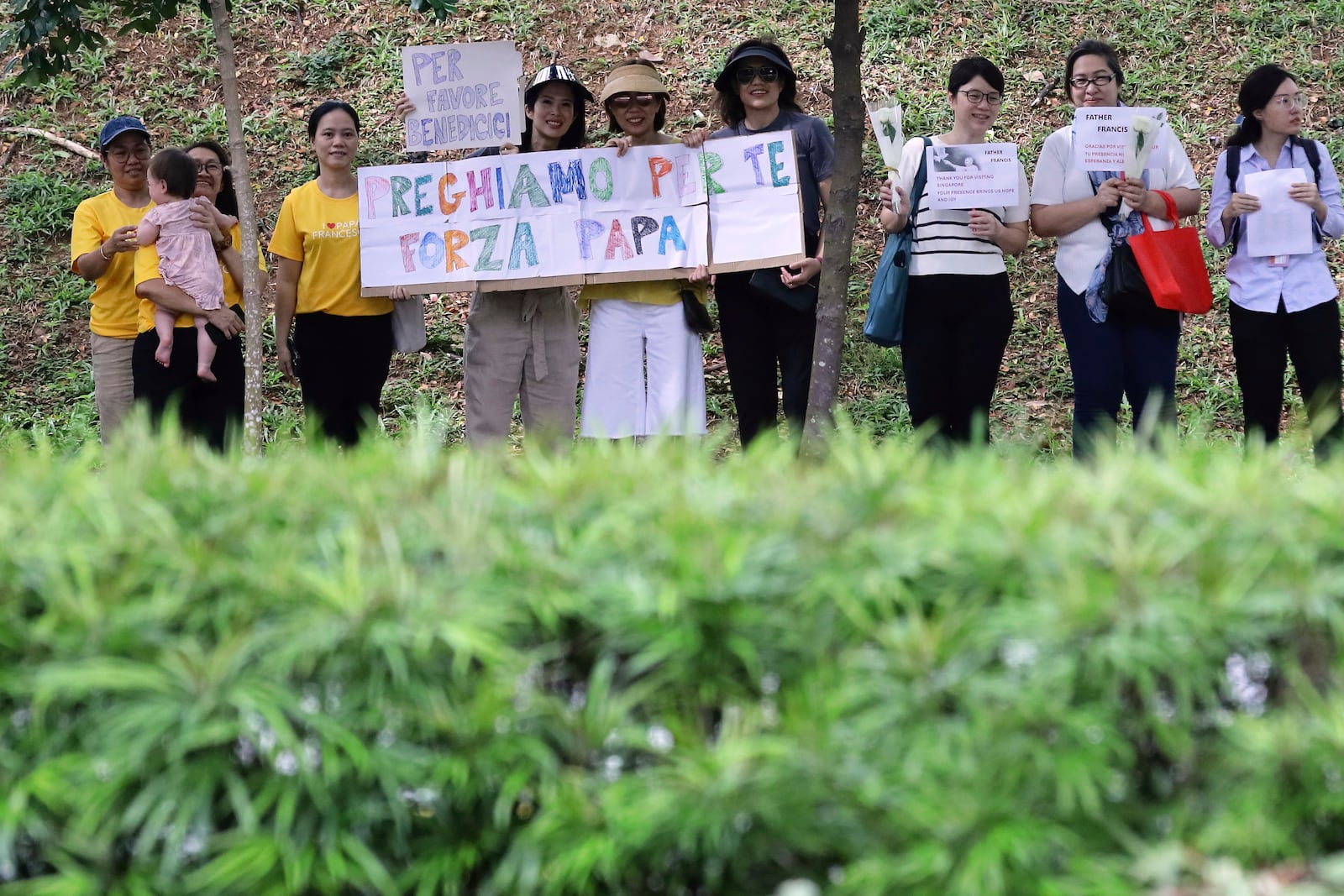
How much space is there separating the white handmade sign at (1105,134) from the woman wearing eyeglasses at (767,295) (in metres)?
1.01

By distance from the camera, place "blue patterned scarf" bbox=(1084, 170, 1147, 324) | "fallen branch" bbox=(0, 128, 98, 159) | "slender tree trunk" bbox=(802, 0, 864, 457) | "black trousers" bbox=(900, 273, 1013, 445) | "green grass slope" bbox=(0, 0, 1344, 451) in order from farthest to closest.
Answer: "fallen branch" bbox=(0, 128, 98, 159), "green grass slope" bbox=(0, 0, 1344, 451), "black trousers" bbox=(900, 273, 1013, 445), "blue patterned scarf" bbox=(1084, 170, 1147, 324), "slender tree trunk" bbox=(802, 0, 864, 457)

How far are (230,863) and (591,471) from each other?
0.87m

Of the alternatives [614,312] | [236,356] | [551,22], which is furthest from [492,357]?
[551,22]

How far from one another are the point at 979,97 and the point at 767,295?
112cm

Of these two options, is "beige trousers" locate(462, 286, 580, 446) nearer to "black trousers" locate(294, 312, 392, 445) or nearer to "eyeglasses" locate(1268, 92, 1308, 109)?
"black trousers" locate(294, 312, 392, 445)

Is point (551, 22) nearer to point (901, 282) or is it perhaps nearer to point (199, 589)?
point (901, 282)

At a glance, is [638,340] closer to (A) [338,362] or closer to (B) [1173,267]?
(A) [338,362]

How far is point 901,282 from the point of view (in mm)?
5707

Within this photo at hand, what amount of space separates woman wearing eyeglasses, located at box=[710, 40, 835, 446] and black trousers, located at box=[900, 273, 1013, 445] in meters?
0.43

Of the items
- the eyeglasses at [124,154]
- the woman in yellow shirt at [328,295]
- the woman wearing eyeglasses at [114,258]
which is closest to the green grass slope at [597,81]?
the woman wearing eyeglasses at [114,258]

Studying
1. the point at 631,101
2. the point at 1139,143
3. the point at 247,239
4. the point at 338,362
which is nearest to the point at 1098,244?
the point at 1139,143

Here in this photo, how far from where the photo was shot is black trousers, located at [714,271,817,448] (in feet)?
19.8

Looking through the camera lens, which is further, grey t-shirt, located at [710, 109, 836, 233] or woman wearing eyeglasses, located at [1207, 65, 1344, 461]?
grey t-shirt, located at [710, 109, 836, 233]

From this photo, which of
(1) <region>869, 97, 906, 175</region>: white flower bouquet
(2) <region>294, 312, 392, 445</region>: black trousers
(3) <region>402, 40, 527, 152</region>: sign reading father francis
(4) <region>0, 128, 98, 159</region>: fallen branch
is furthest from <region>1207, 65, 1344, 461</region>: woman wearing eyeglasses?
(4) <region>0, 128, 98, 159</region>: fallen branch
